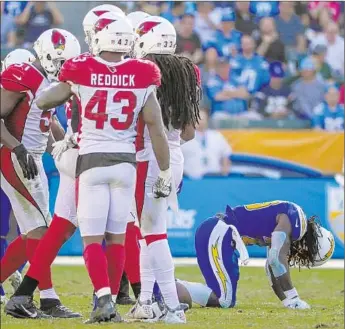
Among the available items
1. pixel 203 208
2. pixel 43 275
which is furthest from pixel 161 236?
pixel 203 208

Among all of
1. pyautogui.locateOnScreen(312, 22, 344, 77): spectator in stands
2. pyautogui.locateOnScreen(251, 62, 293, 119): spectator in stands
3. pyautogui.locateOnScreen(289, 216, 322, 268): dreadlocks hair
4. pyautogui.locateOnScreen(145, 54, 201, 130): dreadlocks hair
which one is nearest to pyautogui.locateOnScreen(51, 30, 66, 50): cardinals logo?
pyautogui.locateOnScreen(145, 54, 201, 130): dreadlocks hair

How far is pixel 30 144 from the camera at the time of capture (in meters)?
7.18

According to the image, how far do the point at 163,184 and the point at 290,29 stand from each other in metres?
9.37

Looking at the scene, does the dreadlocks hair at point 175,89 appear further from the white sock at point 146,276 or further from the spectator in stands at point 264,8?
the spectator in stands at point 264,8

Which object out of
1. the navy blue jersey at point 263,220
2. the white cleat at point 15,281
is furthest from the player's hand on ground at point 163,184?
the white cleat at point 15,281

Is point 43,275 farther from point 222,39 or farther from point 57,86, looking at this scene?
point 222,39

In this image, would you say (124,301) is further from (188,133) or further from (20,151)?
(20,151)

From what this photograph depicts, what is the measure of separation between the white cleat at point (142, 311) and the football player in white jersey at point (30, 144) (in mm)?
449

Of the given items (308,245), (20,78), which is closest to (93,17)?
(20,78)

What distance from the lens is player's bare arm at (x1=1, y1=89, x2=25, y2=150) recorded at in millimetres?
6711

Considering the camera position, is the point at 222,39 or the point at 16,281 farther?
the point at 222,39

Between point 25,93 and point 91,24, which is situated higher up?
point 91,24

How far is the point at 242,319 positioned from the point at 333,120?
7.97 m

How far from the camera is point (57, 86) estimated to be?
20.7 ft
